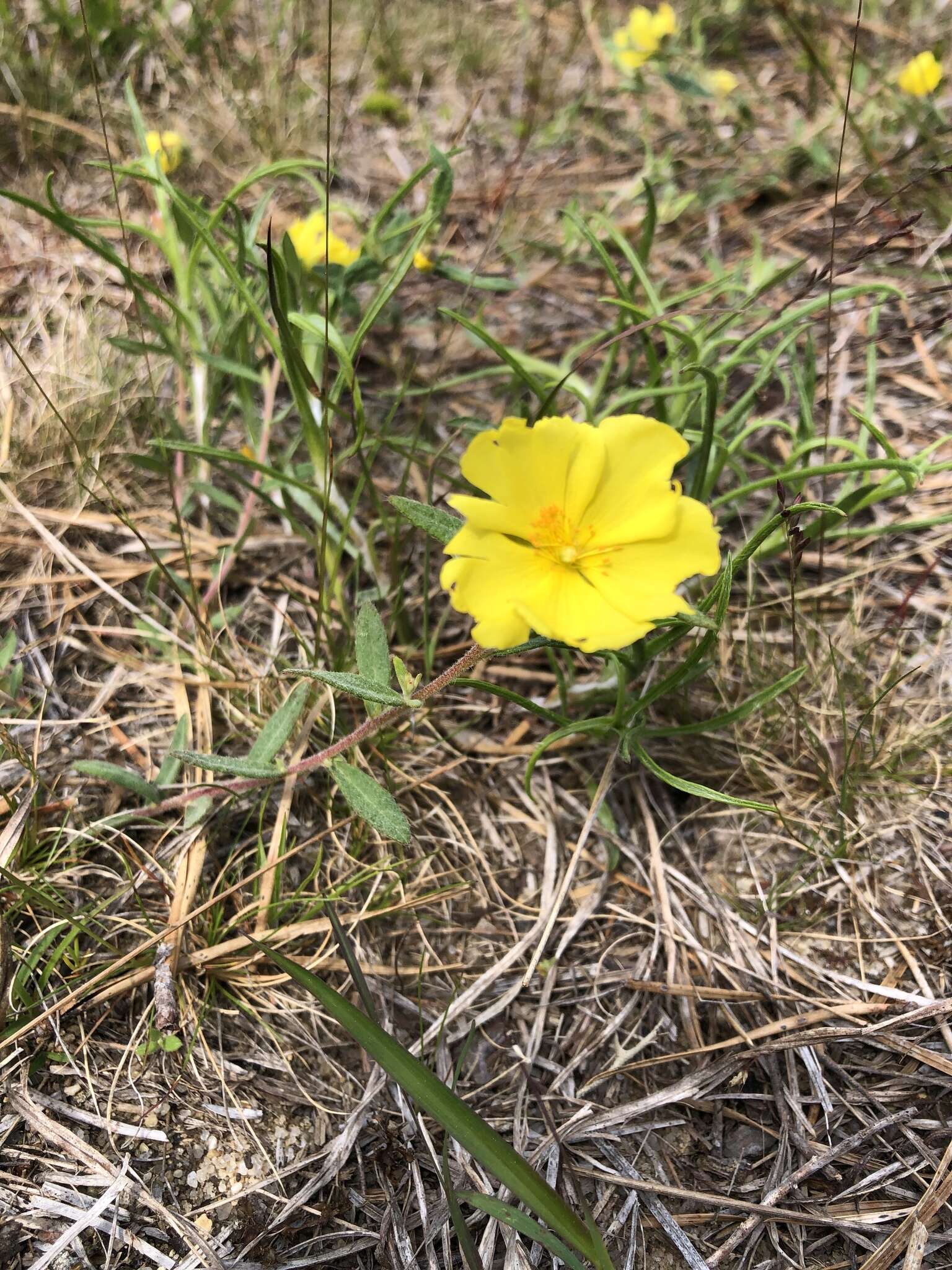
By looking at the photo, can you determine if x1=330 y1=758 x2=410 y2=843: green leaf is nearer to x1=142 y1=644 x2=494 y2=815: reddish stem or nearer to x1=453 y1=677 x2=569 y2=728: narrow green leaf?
x1=142 y1=644 x2=494 y2=815: reddish stem

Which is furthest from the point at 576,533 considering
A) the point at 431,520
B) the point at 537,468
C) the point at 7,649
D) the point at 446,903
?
the point at 7,649

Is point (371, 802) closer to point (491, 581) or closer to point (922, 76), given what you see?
point (491, 581)

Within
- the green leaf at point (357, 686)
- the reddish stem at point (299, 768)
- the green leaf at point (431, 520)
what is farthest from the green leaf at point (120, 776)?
the green leaf at point (431, 520)

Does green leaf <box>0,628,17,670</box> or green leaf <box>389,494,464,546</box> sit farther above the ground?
green leaf <box>389,494,464,546</box>

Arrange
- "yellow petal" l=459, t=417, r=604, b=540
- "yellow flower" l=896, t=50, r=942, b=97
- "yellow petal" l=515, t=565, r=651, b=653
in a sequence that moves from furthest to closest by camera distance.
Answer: "yellow flower" l=896, t=50, r=942, b=97 < "yellow petal" l=459, t=417, r=604, b=540 < "yellow petal" l=515, t=565, r=651, b=653

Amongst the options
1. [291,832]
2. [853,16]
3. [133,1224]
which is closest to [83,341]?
[291,832]

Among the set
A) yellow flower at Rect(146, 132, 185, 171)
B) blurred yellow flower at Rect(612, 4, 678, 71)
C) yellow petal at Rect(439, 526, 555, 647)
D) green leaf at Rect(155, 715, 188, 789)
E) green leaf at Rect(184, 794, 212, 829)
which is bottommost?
green leaf at Rect(184, 794, 212, 829)

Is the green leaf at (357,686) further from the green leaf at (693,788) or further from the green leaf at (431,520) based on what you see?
the green leaf at (693,788)

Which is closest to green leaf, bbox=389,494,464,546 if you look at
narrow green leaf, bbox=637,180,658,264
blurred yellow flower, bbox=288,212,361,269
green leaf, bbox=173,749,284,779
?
green leaf, bbox=173,749,284,779
